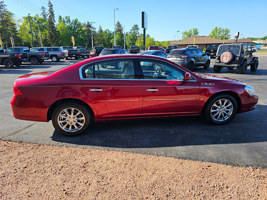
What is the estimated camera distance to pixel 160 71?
381 centimetres

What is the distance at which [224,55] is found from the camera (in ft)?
37.1

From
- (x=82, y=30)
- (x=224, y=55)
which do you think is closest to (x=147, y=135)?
(x=224, y=55)

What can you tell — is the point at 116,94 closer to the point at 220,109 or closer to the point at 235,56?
the point at 220,109

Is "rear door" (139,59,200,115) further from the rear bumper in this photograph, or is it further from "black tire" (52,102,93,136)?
the rear bumper

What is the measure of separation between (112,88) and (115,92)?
0.32ft

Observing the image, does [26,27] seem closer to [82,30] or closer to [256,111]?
[82,30]

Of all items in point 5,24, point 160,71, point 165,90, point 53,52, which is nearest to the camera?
point 165,90

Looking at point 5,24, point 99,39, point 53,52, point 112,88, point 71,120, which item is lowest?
point 71,120

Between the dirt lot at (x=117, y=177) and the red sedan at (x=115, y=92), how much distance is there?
78 centimetres

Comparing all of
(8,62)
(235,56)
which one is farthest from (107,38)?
(235,56)

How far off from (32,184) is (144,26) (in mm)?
40580

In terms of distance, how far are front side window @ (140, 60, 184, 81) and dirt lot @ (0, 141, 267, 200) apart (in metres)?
1.64

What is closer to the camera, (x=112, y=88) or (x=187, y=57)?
(x=112, y=88)

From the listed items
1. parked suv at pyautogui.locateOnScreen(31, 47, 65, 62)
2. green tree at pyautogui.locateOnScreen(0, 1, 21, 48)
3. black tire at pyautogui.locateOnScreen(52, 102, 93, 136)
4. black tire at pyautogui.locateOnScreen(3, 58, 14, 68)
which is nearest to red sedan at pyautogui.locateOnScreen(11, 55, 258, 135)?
black tire at pyautogui.locateOnScreen(52, 102, 93, 136)
